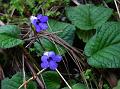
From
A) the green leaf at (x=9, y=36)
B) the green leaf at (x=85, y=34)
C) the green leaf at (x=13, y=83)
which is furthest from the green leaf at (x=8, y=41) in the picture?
the green leaf at (x=85, y=34)

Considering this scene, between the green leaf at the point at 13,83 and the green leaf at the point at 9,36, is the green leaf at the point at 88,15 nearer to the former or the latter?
the green leaf at the point at 9,36

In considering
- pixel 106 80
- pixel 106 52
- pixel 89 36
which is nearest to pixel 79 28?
pixel 89 36

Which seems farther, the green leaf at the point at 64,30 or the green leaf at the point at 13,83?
the green leaf at the point at 64,30

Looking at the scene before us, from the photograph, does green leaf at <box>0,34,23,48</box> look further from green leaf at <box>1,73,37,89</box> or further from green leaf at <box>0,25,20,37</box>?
green leaf at <box>1,73,37,89</box>

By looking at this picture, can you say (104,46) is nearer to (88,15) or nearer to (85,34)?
(85,34)

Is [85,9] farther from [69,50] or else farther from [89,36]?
[69,50]

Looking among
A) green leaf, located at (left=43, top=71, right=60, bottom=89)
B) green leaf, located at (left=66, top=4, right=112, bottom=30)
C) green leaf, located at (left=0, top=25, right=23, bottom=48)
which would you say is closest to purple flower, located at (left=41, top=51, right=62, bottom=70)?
green leaf, located at (left=43, top=71, right=60, bottom=89)
